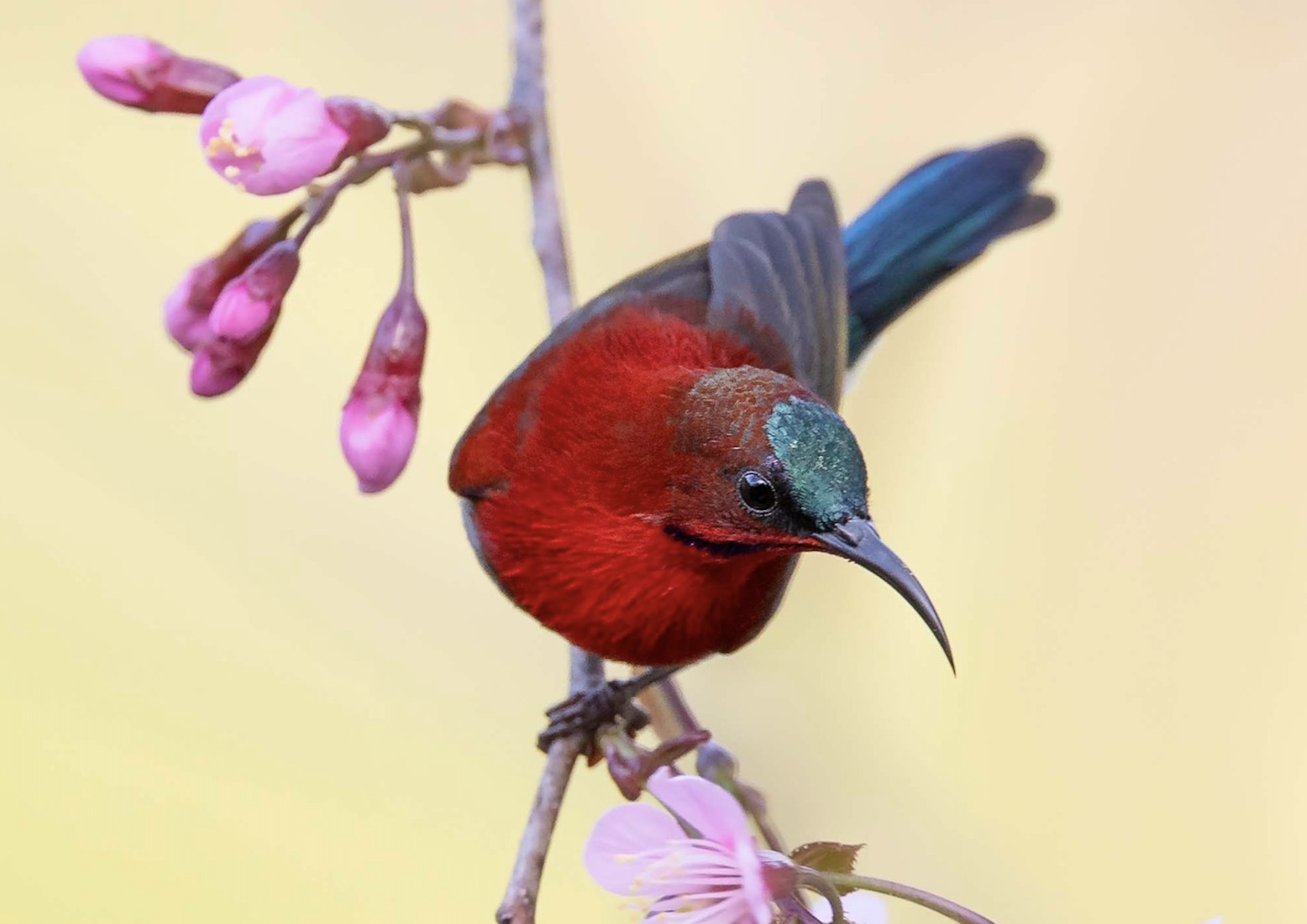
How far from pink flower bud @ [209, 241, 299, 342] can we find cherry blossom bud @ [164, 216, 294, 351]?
0.04 feet

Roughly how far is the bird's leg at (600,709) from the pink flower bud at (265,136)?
13.7 inches

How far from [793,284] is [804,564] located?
484 mm

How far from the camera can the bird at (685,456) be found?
50cm

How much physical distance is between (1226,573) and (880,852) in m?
0.45

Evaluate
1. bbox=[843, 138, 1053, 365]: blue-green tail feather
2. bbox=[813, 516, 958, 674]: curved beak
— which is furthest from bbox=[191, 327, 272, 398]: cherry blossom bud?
bbox=[843, 138, 1053, 365]: blue-green tail feather

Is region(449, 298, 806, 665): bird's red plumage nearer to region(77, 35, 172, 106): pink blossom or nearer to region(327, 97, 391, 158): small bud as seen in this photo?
region(327, 97, 391, 158): small bud

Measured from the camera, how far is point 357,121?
2.09 feet

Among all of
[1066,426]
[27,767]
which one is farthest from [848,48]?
[27,767]

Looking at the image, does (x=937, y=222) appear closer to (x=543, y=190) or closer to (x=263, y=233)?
(x=543, y=190)

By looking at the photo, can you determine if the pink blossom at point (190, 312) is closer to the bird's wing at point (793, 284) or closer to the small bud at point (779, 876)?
the bird's wing at point (793, 284)

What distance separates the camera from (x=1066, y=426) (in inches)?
48.1

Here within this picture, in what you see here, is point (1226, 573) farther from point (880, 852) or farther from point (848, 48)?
point (848, 48)

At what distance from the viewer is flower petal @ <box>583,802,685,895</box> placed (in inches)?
16.7

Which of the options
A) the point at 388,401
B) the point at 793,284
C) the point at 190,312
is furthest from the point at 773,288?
Result: the point at 190,312
